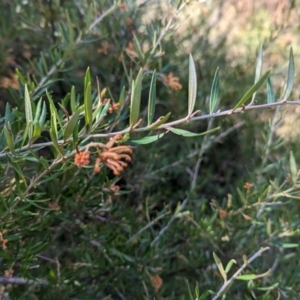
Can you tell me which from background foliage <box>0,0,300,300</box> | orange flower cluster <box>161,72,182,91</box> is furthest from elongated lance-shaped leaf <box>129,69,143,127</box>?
orange flower cluster <box>161,72,182,91</box>

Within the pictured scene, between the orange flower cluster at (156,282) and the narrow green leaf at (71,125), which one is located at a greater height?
the narrow green leaf at (71,125)

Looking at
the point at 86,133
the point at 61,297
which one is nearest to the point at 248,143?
the point at 61,297

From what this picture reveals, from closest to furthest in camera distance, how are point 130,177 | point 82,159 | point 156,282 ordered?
point 82,159
point 156,282
point 130,177

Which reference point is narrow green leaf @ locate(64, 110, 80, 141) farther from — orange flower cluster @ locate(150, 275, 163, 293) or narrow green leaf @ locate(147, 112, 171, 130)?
orange flower cluster @ locate(150, 275, 163, 293)

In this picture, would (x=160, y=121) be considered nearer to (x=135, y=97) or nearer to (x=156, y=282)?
(x=135, y=97)

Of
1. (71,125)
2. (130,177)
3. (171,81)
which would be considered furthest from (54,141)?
(130,177)

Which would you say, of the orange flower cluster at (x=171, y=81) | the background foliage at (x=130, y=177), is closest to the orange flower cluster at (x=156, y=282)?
the background foliage at (x=130, y=177)

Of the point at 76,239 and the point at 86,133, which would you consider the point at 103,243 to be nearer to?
the point at 76,239

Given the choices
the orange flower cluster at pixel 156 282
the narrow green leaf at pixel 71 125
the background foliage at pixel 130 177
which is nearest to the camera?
the narrow green leaf at pixel 71 125

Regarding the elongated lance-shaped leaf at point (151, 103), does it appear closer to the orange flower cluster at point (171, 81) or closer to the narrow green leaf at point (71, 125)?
the narrow green leaf at point (71, 125)
